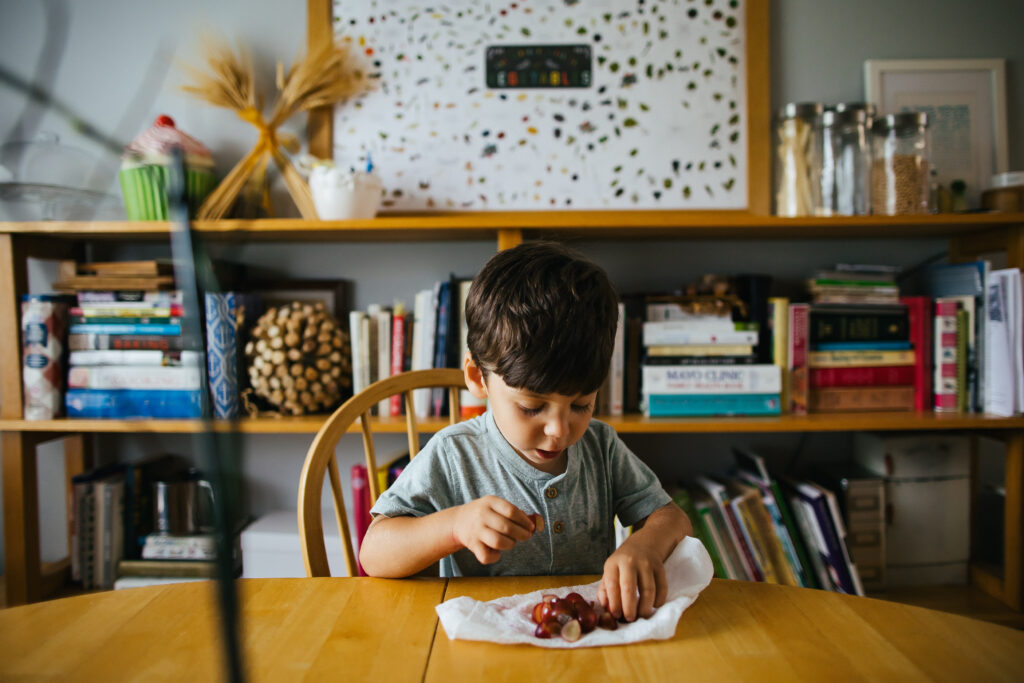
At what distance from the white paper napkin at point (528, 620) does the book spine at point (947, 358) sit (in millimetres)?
1229

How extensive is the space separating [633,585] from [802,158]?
1352 millimetres

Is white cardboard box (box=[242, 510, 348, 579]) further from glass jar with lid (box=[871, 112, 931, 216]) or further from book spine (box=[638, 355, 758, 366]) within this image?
glass jar with lid (box=[871, 112, 931, 216])

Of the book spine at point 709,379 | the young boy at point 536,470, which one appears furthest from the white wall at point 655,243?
the young boy at point 536,470

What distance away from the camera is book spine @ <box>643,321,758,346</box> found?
152cm

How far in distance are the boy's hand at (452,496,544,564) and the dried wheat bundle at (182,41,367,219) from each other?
116cm

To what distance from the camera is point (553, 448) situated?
756 millimetres

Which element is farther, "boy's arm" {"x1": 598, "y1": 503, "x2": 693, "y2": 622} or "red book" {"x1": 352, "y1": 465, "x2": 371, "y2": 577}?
"red book" {"x1": 352, "y1": 465, "x2": 371, "y2": 577}

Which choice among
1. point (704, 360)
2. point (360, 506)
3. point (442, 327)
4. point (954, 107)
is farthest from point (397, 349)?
point (954, 107)

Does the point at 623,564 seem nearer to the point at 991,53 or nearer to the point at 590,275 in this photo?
the point at 590,275

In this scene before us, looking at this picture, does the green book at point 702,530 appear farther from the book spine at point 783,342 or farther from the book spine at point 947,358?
the book spine at point 947,358

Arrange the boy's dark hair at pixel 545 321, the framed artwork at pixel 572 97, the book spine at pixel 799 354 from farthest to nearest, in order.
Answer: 1. the framed artwork at pixel 572 97
2. the book spine at pixel 799 354
3. the boy's dark hair at pixel 545 321

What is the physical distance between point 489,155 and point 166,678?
4.66 feet

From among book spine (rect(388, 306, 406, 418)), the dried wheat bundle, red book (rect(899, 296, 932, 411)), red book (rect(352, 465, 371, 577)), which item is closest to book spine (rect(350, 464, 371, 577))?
red book (rect(352, 465, 371, 577))

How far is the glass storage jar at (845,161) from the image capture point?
5.14 ft
